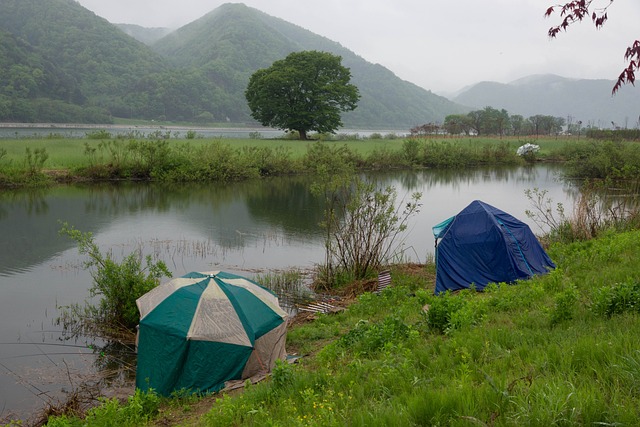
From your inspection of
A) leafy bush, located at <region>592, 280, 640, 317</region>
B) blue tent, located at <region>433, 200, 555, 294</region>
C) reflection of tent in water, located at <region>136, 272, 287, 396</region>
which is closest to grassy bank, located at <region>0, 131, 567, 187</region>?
blue tent, located at <region>433, 200, 555, 294</region>

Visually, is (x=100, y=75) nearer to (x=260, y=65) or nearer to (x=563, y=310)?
(x=260, y=65)

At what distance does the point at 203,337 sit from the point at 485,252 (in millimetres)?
6960

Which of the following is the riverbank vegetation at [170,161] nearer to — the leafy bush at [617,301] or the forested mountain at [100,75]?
the leafy bush at [617,301]

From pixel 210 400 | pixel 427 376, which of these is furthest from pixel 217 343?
pixel 427 376

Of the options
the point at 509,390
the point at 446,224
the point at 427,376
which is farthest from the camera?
the point at 446,224

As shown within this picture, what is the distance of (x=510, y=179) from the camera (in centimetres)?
4128

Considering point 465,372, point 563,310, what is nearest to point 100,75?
point 563,310

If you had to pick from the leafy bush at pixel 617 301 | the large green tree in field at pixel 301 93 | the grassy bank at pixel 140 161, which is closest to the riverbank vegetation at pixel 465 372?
the leafy bush at pixel 617 301

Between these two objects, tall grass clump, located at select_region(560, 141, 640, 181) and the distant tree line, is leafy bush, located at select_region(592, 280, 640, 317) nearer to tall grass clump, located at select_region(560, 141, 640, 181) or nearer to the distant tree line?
tall grass clump, located at select_region(560, 141, 640, 181)

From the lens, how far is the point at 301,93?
6141 centimetres

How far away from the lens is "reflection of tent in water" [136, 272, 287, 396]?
25.5 ft

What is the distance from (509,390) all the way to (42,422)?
20.5 ft

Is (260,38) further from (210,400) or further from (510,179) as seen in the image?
(210,400)

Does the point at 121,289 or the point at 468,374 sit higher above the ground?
the point at 468,374
